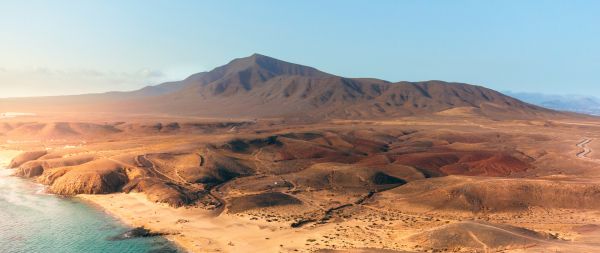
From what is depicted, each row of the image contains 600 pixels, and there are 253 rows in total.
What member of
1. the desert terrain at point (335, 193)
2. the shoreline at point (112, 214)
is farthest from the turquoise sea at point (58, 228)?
the desert terrain at point (335, 193)

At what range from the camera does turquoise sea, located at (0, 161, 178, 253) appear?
2191 inches

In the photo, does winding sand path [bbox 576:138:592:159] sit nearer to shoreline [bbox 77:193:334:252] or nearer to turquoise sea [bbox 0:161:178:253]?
shoreline [bbox 77:193:334:252]

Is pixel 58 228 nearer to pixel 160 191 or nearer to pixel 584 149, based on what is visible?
pixel 160 191

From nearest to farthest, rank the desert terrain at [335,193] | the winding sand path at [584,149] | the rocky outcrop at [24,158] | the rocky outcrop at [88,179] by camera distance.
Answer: the desert terrain at [335,193] < the rocky outcrop at [88,179] < the rocky outcrop at [24,158] < the winding sand path at [584,149]

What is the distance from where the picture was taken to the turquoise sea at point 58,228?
55.7 meters

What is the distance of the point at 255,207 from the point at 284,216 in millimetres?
5800

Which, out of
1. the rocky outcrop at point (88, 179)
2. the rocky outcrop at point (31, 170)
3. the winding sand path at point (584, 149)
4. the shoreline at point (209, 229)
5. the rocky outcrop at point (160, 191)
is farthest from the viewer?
the winding sand path at point (584, 149)

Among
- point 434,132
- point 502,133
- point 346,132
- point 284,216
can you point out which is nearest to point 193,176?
point 284,216

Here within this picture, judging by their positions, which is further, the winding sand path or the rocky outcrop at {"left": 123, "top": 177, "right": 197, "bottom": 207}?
the winding sand path

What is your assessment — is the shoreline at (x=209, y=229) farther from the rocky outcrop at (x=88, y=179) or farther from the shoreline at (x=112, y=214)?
the rocky outcrop at (x=88, y=179)

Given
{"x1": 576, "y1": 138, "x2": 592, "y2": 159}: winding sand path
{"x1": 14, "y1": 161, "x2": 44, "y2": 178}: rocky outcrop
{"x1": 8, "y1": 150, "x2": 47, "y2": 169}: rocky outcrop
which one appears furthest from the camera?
{"x1": 576, "y1": 138, "x2": 592, "y2": 159}: winding sand path

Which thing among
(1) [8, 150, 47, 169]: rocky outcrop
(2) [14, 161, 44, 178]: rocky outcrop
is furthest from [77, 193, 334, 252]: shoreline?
(1) [8, 150, 47, 169]: rocky outcrop

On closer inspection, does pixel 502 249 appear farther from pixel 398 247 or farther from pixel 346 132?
pixel 346 132

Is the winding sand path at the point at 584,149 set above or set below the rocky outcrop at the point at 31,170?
above
